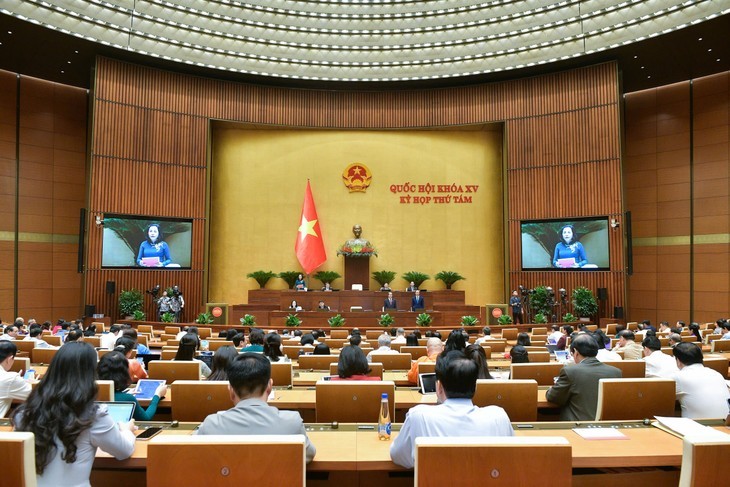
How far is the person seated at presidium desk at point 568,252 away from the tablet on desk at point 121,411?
14104mm

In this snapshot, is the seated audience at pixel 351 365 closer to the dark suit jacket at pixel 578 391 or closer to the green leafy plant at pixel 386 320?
the dark suit jacket at pixel 578 391

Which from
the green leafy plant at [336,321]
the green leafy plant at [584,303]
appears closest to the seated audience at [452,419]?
the green leafy plant at [336,321]

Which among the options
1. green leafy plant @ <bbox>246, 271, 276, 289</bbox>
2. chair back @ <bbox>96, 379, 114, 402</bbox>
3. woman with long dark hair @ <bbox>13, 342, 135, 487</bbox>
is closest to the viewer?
woman with long dark hair @ <bbox>13, 342, 135, 487</bbox>

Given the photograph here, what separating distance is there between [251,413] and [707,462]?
1.66m

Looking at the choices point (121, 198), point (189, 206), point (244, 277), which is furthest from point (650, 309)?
point (121, 198)

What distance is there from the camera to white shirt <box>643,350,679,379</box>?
4297mm

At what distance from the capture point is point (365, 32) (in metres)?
15.4

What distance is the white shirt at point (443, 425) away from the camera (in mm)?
2049

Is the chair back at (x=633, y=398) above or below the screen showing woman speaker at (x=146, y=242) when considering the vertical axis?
below

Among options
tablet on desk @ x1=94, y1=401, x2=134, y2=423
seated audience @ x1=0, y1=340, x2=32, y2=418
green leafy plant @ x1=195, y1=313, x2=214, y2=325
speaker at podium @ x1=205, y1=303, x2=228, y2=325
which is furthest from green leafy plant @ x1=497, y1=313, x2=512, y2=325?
tablet on desk @ x1=94, y1=401, x2=134, y2=423

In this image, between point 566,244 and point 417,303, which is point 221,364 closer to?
point 417,303

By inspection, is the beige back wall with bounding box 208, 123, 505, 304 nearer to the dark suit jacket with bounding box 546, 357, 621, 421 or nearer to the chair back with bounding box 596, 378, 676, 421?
the dark suit jacket with bounding box 546, 357, 621, 421

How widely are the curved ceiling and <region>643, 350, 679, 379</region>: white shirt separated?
36.8 feet

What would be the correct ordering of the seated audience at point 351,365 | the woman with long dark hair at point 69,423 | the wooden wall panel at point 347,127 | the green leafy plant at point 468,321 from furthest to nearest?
the wooden wall panel at point 347,127 < the green leafy plant at point 468,321 < the seated audience at point 351,365 < the woman with long dark hair at point 69,423
